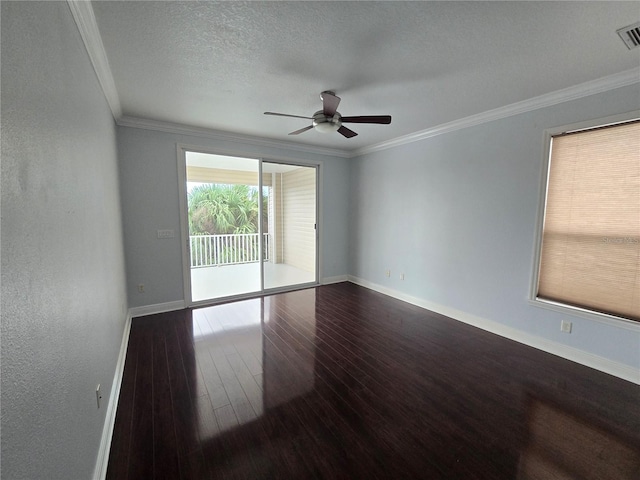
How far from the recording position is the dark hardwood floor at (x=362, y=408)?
155 centimetres

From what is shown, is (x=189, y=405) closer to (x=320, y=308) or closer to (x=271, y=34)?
(x=320, y=308)

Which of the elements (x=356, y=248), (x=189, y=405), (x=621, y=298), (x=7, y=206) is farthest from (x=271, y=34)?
(x=356, y=248)

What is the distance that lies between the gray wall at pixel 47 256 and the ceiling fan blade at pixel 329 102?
1.66 m

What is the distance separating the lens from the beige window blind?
7.58 feet

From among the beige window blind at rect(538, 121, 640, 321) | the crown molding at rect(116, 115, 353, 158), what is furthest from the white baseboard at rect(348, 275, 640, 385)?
the crown molding at rect(116, 115, 353, 158)

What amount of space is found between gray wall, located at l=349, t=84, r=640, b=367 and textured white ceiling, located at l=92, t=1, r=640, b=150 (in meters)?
0.39

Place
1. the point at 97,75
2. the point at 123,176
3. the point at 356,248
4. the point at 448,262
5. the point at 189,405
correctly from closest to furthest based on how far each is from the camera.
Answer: the point at 189,405 < the point at 97,75 < the point at 123,176 < the point at 448,262 < the point at 356,248

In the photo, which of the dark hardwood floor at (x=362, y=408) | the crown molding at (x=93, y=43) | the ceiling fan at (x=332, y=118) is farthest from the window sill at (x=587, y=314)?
the crown molding at (x=93, y=43)

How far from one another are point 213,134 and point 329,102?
7.26 feet

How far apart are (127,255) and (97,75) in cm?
213

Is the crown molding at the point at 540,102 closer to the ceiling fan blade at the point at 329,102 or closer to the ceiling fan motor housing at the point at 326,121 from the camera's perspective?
the ceiling fan motor housing at the point at 326,121

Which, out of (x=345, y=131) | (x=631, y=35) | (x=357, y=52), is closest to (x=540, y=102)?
(x=631, y=35)

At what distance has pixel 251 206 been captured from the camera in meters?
6.40

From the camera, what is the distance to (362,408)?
6.50 ft
